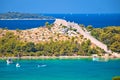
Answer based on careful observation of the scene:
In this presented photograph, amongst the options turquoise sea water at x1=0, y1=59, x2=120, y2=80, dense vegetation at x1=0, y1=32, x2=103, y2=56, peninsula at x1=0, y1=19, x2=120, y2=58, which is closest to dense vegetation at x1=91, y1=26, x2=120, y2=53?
peninsula at x1=0, y1=19, x2=120, y2=58

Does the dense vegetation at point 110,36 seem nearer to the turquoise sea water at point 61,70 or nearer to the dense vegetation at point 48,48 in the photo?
the dense vegetation at point 48,48

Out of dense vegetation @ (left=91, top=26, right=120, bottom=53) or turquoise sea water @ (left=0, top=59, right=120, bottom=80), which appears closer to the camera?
turquoise sea water @ (left=0, top=59, right=120, bottom=80)

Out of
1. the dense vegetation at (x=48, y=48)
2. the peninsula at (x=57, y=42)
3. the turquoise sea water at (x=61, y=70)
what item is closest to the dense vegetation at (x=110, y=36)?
the peninsula at (x=57, y=42)

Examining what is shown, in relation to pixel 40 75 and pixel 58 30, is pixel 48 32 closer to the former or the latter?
pixel 58 30

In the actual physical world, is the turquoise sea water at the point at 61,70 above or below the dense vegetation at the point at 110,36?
below

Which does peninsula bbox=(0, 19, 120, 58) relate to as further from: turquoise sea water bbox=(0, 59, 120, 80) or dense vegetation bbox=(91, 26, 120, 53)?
turquoise sea water bbox=(0, 59, 120, 80)

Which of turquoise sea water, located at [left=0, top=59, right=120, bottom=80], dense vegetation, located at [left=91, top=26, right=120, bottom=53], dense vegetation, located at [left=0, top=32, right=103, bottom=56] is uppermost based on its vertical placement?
dense vegetation, located at [left=91, top=26, right=120, bottom=53]

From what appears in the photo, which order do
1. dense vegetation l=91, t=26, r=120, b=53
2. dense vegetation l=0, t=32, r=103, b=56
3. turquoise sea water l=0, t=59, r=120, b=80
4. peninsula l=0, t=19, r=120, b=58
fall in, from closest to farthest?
turquoise sea water l=0, t=59, r=120, b=80, dense vegetation l=0, t=32, r=103, b=56, peninsula l=0, t=19, r=120, b=58, dense vegetation l=91, t=26, r=120, b=53
